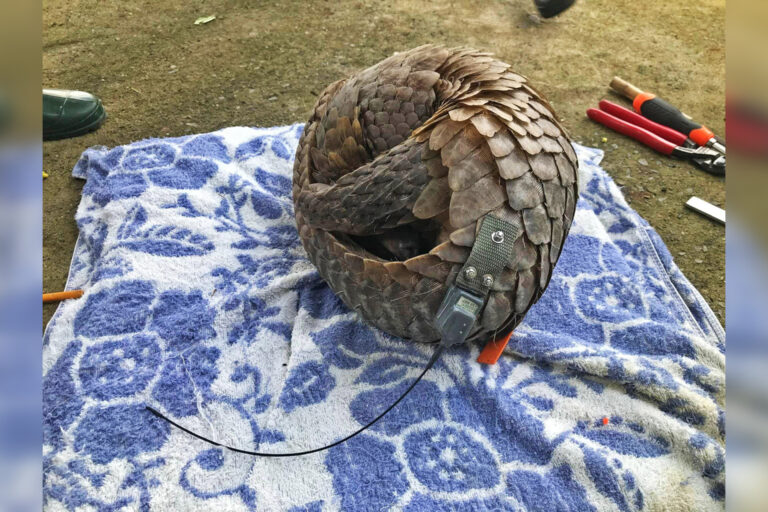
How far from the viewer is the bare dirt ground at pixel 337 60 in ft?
5.92

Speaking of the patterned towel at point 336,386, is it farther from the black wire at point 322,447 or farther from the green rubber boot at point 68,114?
the green rubber boot at point 68,114

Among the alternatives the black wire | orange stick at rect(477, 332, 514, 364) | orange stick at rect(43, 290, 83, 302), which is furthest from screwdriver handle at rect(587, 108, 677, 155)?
orange stick at rect(43, 290, 83, 302)

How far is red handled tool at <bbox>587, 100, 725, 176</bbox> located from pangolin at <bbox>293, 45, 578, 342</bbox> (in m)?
0.89

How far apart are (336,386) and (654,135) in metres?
1.39

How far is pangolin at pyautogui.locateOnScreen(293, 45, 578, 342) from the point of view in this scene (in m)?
1.02

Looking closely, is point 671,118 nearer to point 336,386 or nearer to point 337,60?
point 337,60

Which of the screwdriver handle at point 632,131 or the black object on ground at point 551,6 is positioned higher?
the black object on ground at point 551,6

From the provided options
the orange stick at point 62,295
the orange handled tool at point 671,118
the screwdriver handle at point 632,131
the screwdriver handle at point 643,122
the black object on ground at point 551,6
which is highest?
the black object on ground at point 551,6

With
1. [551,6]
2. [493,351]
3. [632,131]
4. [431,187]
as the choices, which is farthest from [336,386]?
[551,6]

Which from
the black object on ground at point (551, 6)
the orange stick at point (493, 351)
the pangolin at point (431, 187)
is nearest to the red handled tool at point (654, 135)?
the black object on ground at point (551, 6)

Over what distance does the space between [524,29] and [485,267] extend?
1887 millimetres

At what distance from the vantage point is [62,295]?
1.39m

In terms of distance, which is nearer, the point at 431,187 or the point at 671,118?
the point at 431,187

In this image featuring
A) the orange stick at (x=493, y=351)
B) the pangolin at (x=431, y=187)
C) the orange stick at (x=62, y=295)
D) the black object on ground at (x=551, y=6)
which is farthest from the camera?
the black object on ground at (x=551, y=6)
